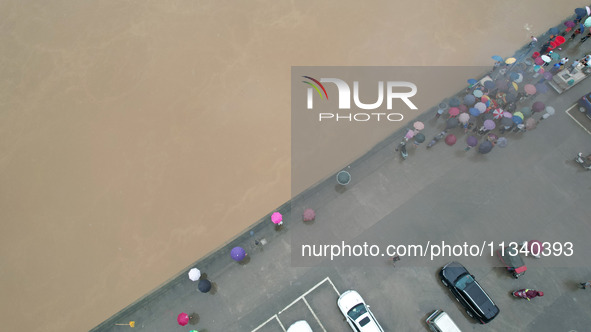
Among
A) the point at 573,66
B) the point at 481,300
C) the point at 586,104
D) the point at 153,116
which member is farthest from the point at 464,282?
the point at 153,116

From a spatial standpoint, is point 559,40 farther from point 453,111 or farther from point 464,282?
point 464,282

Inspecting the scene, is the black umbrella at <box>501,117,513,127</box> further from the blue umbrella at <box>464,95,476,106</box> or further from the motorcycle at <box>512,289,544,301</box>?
the motorcycle at <box>512,289,544,301</box>

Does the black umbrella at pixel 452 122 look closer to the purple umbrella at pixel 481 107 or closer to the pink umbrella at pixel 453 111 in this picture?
the pink umbrella at pixel 453 111

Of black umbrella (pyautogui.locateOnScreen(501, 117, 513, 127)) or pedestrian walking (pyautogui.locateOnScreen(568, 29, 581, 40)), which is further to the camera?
pedestrian walking (pyautogui.locateOnScreen(568, 29, 581, 40))

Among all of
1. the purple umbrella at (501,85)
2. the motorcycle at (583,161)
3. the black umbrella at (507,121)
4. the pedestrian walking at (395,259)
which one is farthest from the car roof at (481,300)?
the purple umbrella at (501,85)

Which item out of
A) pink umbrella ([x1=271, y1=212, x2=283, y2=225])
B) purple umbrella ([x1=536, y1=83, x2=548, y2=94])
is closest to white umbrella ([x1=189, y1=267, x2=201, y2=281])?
pink umbrella ([x1=271, y1=212, x2=283, y2=225])

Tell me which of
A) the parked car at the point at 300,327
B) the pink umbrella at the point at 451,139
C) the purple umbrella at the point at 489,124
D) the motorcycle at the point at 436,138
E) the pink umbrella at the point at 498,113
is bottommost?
the parked car at the point at 300,327
